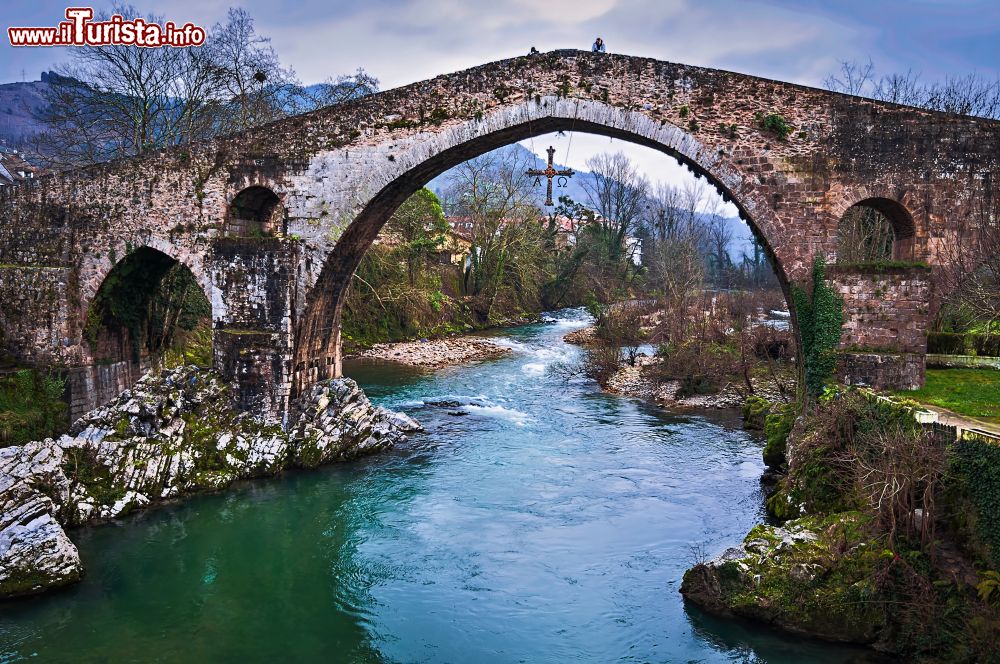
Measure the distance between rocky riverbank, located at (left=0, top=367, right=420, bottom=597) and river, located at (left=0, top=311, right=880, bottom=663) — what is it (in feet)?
1.03

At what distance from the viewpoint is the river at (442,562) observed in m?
6.56

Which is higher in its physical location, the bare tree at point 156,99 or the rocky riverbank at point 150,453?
the bare tree at point 156,99

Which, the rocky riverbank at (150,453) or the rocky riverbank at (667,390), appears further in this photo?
the rocky riverbank at (667,390)

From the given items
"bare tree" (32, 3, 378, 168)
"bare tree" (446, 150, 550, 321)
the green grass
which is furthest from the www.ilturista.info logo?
the green grass

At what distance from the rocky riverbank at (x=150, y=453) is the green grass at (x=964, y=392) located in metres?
8.12

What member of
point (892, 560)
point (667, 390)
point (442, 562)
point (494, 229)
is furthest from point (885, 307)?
point (494, 229)

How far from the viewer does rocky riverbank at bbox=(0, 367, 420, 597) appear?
7.56 m

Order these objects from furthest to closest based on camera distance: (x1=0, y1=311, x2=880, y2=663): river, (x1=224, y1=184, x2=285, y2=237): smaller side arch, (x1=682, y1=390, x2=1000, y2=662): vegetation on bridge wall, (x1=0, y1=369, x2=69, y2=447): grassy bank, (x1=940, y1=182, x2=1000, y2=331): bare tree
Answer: (x1=224, y1=184, x2=285, y2=237): smaller side arch, (x1=0, y1=369, x2=69, y2=447): grassy bank, (x1=940, y1=182, x2=1000, y2=331): bare tree, (x1=0, y1=311, x2=880, y2=663): river, (x1=682, y1=390, x2=1000, y2=662): vegetation on bridge wall

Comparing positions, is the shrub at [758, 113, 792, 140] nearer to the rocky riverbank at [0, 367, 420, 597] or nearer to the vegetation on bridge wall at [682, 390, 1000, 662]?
the vegetation on bridge wall at [682, 390, 1000, 662]

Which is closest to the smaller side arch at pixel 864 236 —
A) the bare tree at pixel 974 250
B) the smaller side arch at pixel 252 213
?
the bare tree at pixel 974 250

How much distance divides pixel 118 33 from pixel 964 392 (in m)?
16.8

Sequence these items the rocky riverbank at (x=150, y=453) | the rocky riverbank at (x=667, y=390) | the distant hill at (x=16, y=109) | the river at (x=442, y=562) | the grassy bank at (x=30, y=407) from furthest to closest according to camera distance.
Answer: the distant hill at (x=16, y=109)
the rocky riverbank at (x=667, y=390)
the grassy bank at (x=30, y=407)
the rocky riverbank at (x=150, y=453)
the river at (x=442, y=562)

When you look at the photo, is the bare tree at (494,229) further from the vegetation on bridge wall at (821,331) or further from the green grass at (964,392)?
the green grass at (964,392)

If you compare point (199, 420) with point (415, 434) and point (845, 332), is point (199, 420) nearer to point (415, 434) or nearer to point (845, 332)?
→ point (415, 434)
